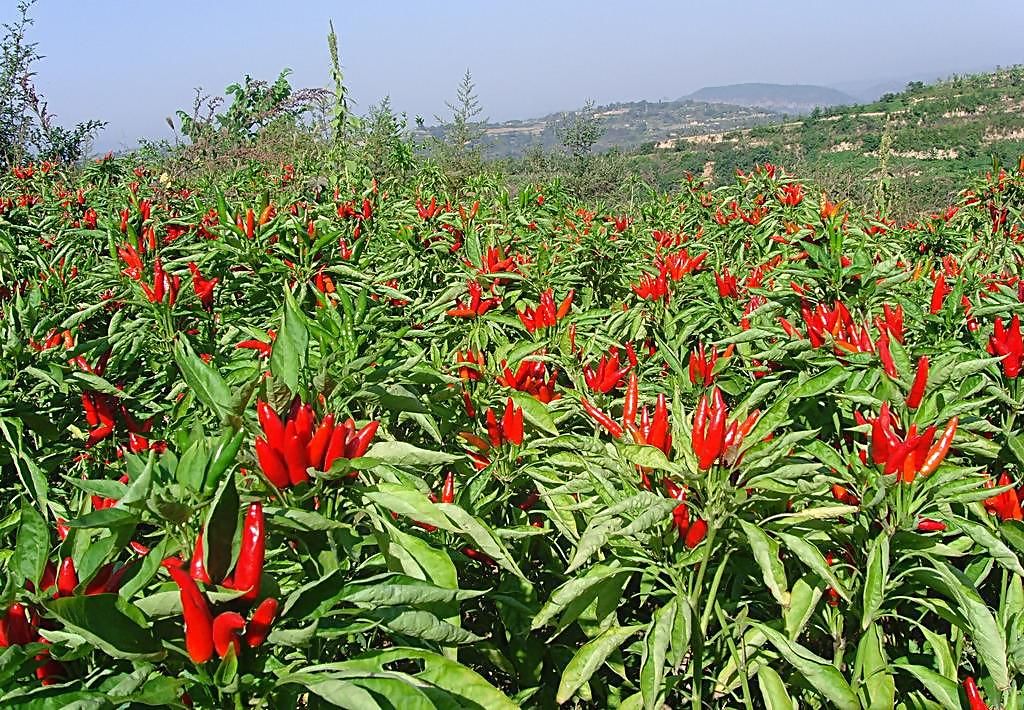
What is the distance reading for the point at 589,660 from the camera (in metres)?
1.52

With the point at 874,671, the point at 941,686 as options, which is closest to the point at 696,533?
the point at 874,671

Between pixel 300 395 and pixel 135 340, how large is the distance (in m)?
1.28

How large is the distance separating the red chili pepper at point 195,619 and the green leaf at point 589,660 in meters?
0.77

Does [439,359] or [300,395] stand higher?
[300,395]

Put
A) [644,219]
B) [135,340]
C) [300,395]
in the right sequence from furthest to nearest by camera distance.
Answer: [644,219]
[135,340]
[300,395]

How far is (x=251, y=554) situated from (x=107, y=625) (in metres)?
0.16

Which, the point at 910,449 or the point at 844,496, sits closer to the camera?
the point at 910,449

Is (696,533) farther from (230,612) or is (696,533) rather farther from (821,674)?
(230,612)

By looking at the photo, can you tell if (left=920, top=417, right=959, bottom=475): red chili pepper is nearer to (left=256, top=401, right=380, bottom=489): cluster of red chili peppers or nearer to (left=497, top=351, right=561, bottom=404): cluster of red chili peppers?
(left=497, top=351, right=561, bottom=404): cluster of red chili peppers

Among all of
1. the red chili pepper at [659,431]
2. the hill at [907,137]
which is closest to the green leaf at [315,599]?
the red chili pepper at [659,431]

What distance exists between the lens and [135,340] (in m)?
2.34

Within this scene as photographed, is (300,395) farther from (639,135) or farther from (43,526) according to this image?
(639,135)

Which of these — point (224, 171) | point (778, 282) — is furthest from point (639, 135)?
point (778, 282)

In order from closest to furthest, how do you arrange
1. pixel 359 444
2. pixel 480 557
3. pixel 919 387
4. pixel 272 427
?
1. pixel 272 427
2. pixel 359 444
3. pixel 919 387
4. pixel 480 557
